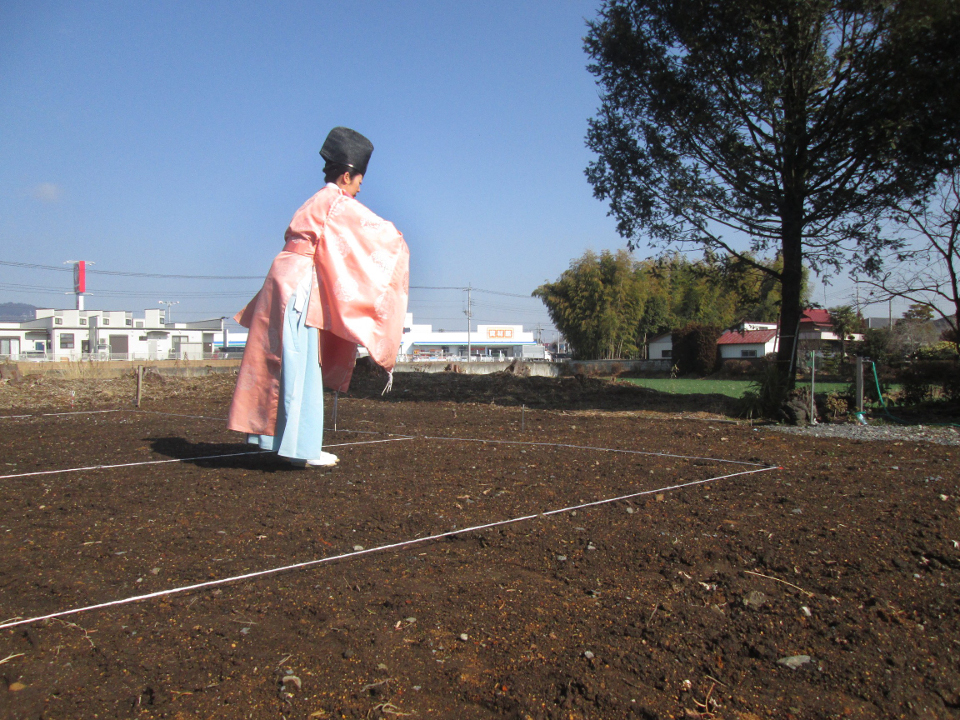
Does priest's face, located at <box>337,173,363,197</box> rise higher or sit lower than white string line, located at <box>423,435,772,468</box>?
higher

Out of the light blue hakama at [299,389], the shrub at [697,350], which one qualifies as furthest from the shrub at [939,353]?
the shrub at [697,350]

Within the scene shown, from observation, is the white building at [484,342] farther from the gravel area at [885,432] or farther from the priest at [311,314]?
the priest at [311,314]

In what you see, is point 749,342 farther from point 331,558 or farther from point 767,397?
point 331,558

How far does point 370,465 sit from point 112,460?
77.7 inches

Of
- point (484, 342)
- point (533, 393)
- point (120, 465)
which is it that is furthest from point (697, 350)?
point (484, 342)

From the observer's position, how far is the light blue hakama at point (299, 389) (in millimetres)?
4434

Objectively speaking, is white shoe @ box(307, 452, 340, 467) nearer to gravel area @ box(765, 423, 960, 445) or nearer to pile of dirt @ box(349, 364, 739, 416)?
gravel area @ box(765, 423, 960, 445)

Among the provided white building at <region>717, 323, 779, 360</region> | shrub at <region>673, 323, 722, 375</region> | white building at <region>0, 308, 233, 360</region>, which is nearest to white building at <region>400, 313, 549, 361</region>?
white building at <region>0, 308, 233, 360</region>

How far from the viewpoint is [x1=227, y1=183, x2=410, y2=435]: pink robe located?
4.48 metres

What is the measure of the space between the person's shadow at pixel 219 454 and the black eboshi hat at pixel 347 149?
90.4 inches

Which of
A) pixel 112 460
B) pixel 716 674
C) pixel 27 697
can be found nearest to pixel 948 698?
pixel 716 674

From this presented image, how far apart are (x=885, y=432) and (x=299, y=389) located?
7.01 m

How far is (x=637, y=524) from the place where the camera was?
3.32 meters

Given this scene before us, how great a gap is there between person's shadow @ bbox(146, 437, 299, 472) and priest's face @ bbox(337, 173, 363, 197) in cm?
209
